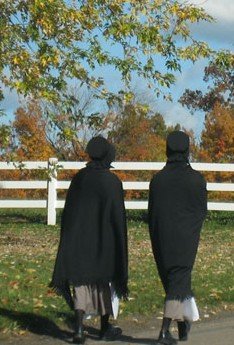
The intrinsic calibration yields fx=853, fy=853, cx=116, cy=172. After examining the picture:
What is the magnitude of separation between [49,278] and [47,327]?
2.60 metres

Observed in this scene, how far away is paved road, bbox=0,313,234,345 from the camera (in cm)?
809

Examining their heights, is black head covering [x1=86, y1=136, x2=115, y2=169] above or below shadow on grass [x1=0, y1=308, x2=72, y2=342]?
above

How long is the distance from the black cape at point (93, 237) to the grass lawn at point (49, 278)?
3.43ft

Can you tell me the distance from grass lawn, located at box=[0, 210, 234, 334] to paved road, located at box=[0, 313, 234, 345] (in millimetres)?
307

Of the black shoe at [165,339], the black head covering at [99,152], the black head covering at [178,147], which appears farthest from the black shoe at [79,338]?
the black head covering at [178,147]

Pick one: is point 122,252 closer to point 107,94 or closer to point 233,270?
point 233,270

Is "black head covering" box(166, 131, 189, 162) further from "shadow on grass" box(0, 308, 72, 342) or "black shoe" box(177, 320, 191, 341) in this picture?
"shadow on grass" box(0, 308, 72, 342)

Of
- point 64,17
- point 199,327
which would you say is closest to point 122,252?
point 199,327

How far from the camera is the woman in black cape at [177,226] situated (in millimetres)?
7875

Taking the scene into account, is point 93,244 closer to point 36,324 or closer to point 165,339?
point 165,339

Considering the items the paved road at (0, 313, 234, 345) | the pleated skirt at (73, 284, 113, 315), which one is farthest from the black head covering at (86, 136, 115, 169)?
the paved road at (0, 313, 234, 345)

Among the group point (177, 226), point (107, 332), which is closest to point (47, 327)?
point (107, 332)

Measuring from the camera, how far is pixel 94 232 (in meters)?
7.96

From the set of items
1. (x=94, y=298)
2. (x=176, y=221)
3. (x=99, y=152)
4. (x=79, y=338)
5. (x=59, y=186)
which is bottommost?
(x=79, y=338)
